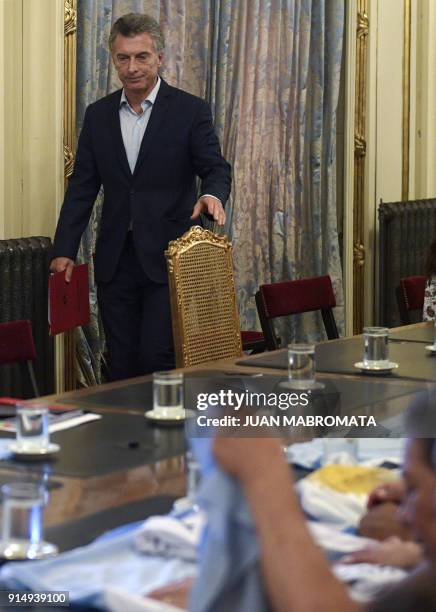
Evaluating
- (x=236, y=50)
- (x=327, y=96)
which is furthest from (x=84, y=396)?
(x=327, y=96)

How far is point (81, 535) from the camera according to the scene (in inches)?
68.7

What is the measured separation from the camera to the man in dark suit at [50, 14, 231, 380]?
5086 mm

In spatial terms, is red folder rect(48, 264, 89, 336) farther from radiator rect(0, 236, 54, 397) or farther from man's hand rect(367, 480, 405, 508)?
man's hand rect(367, 480, 405, 508)

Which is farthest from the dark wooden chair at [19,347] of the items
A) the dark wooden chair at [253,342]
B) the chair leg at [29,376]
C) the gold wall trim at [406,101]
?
the gold wall trim at [406,101]

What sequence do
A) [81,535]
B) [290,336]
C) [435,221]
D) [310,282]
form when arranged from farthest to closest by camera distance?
[435,221] < [290,336] < [310,282] < [81,535]

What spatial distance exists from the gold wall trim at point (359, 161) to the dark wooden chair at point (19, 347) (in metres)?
4.37

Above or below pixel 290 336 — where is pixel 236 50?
above

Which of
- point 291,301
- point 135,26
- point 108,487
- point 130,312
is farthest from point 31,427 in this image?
point 135,26

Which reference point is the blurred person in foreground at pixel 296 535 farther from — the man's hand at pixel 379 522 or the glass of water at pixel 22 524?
the glass of water at pixel 22 524

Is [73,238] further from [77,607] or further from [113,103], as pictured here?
[77,607]

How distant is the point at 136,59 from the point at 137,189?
56cm

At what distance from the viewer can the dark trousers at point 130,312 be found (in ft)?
16.6

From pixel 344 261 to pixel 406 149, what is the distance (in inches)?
42.1

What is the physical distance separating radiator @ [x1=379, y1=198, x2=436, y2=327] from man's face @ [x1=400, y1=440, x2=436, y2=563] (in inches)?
262
